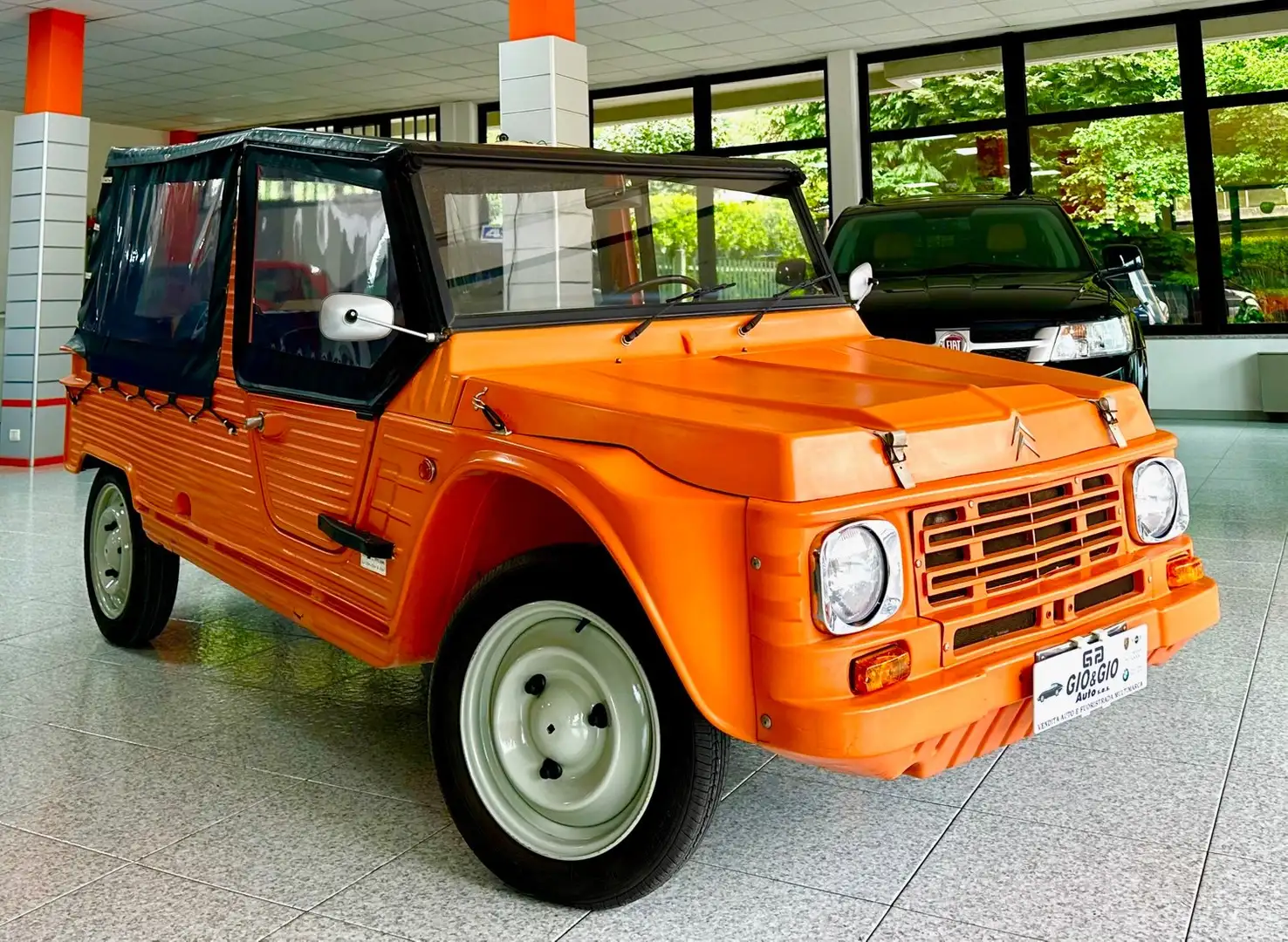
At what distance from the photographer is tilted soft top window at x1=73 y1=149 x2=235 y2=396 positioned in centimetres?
344

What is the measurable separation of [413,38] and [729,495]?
1119 cm

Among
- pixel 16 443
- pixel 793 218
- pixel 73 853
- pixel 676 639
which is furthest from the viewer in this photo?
pixel 16 443

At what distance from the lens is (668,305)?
3008mm

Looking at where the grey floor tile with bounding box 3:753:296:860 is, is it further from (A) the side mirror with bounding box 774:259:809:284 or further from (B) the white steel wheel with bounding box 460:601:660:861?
(A) the side mirror with bounding box 774:259:809:284

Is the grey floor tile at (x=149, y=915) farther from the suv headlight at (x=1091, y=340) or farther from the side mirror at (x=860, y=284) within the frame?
the suv headlight at (x=1091, y=340)

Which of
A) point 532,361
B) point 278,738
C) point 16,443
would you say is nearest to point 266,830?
point 278,738

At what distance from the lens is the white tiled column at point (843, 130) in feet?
43.2

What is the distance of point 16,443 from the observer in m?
10.6

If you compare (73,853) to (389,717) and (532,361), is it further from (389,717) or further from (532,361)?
(532,361)

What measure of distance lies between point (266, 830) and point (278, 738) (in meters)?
0.65

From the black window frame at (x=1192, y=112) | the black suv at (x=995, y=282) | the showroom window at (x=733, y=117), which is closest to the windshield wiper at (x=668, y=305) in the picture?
the black suv at (x=995, y=282)

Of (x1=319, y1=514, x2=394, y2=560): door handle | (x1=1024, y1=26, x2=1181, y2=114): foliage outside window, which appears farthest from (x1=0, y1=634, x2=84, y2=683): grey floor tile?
(x1=1024, y1=26, x2=1181, y2=114): foliage outside window

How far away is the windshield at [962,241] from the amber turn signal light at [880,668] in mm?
5067

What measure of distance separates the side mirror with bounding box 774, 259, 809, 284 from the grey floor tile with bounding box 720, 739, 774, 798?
1.37 metres
